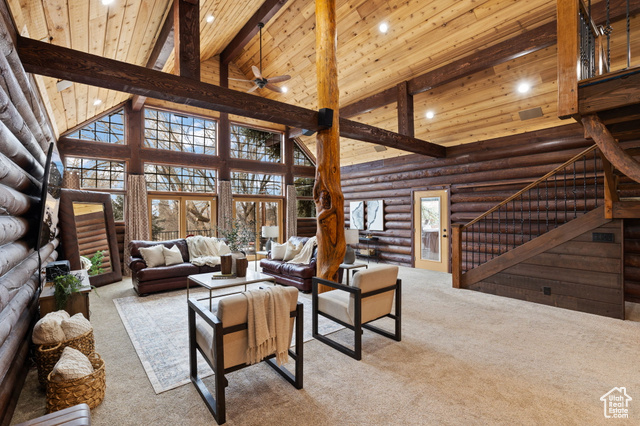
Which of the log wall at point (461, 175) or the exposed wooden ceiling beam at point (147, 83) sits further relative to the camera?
the log wall at point (461, 175)

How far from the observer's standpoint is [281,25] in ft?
22.9

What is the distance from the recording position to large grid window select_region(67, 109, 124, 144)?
22.4 feet

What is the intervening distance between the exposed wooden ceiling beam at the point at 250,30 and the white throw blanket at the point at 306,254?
184 inches

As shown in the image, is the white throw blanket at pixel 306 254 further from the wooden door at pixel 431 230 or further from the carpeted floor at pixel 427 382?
the wooden door at pixel 431 230

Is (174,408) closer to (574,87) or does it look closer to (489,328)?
(489,328)

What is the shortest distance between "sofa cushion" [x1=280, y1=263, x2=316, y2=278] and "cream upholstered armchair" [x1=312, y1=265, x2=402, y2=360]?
1859mm

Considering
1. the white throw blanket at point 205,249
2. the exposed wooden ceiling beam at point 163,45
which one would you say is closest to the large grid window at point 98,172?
the white throw blanket at point 205,249

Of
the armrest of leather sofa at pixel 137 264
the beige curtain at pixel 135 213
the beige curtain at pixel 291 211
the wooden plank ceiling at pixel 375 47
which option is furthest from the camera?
the beige curtain at pixel 291 211

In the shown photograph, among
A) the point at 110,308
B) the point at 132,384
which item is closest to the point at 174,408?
the point at 132,384

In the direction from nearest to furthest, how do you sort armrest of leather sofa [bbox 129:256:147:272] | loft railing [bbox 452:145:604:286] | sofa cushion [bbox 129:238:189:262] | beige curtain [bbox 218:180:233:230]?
loft railing [bbox 452:145:604:286], armrest of leather sofa [bbox 129:256:147:272], sofa cushion [bbox 129:238:189:262], beige curtain [bbox 218:180:233:230]

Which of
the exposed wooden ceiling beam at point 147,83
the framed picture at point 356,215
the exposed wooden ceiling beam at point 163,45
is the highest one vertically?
the exposed wooden ceiling beam at point 163,45

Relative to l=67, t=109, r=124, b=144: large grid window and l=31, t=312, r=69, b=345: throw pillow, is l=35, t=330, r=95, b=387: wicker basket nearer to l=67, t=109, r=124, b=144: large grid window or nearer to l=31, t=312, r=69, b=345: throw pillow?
l=31, t=312, r=69, b=345: throw pillow

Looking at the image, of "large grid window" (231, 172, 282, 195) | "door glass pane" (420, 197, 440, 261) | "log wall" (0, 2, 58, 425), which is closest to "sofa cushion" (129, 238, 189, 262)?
"log wall" (0, 2, 58, 425)

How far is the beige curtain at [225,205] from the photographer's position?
27.6 ft
